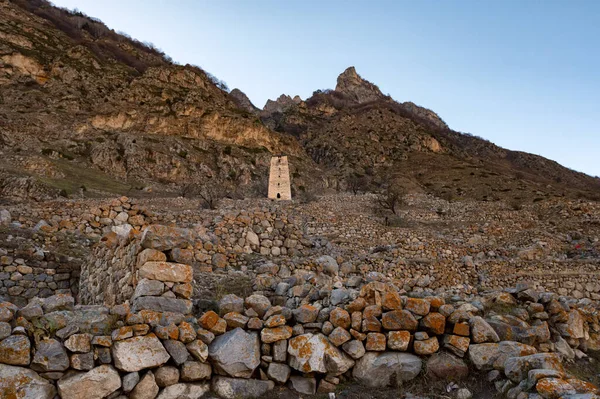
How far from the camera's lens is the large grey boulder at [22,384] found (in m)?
3.19

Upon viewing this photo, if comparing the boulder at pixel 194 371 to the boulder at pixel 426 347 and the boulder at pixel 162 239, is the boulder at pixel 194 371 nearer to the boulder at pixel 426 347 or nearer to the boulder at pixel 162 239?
the boulder at pixel 162 239

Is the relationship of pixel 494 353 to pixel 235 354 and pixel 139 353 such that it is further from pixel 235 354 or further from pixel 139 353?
pixel 139 353

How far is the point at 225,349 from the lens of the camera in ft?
13.3

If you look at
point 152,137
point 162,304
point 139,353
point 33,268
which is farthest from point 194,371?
point 152,137

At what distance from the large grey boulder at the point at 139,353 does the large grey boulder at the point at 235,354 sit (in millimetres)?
541

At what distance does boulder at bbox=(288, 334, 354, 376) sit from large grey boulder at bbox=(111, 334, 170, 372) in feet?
4.69

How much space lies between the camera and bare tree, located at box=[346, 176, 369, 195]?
69762mm

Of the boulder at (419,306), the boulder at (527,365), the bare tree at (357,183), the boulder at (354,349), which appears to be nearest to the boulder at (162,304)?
the boulder at (354,349)

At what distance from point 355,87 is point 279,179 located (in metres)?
113

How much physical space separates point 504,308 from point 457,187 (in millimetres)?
65625

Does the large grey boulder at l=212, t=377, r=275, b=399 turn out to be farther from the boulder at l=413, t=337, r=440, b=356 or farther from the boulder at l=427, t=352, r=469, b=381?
the boulder at l=427, t=352, r=469, b=381

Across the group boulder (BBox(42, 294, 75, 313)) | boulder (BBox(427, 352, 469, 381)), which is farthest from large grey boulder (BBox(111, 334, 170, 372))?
boulder (BBox(427, 352, 469, 381))

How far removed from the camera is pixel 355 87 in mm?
154125

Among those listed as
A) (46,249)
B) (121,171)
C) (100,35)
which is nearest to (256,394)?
(46,249)
